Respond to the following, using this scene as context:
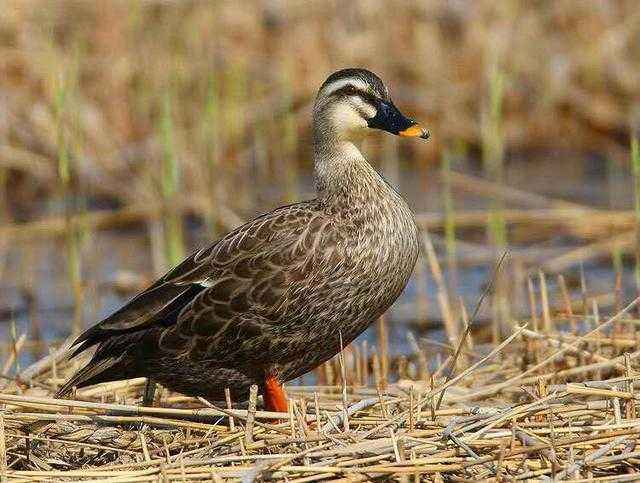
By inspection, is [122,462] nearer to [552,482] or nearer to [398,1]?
[552,482]

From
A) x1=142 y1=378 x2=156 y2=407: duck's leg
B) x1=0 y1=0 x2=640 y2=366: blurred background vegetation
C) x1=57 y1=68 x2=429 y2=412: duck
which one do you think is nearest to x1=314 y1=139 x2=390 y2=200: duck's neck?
x1=57 y1=68 x2=429 y2=412: duck

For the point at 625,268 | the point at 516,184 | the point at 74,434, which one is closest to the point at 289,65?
the point at 516,184

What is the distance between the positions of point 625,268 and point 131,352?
483 centimetres

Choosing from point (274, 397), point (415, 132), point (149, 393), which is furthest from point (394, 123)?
point (149, 393)

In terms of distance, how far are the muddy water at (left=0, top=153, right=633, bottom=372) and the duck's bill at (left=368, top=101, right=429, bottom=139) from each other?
2.43m

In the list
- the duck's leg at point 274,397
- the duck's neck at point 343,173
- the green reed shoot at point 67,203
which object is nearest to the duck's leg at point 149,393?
the duck's leg at point 274,397

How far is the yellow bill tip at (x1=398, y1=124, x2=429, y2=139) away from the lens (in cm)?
577

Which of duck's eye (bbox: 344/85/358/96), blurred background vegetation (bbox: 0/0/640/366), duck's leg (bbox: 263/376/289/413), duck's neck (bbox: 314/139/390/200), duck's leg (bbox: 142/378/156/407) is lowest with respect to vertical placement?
duck's leg (bbox: 263/376/289/413)

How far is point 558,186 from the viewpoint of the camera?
11.9m

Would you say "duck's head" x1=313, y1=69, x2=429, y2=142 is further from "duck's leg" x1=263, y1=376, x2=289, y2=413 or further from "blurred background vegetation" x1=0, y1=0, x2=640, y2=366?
"blurred background vegetation" x1=0, y1=0, x2=640, y2=366

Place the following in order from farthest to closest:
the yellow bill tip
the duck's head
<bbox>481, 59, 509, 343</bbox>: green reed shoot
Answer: <bbox>481, 59, 509, 343</bbox>: green reed shoot, the duck's head, the yellow bill tip

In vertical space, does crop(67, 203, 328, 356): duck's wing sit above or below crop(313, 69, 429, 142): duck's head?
below

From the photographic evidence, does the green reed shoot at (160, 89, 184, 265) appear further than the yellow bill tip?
Yes

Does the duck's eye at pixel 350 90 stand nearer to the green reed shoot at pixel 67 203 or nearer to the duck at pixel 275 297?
the duck at pixel 275 297
